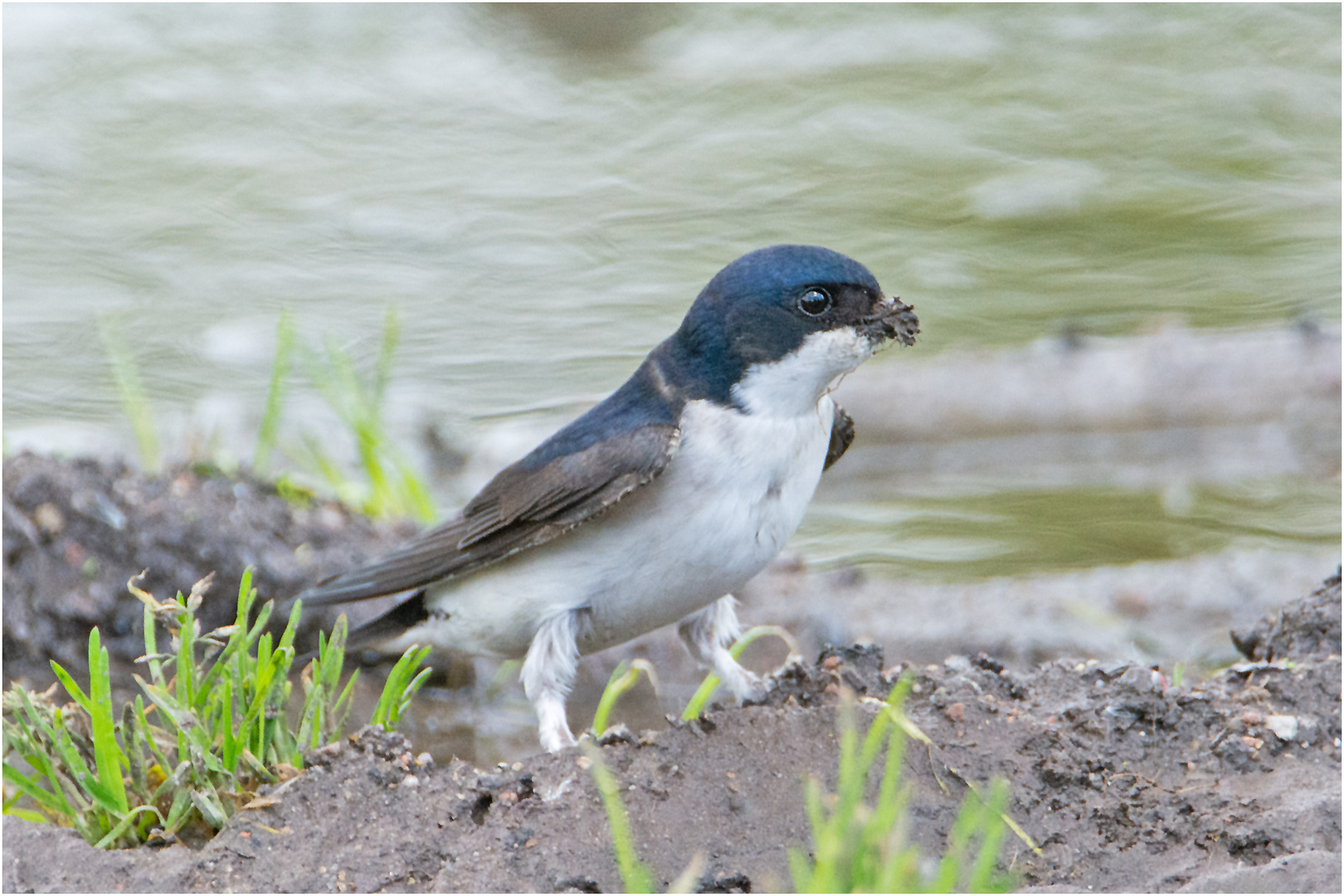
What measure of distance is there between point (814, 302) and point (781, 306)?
0.08 metres

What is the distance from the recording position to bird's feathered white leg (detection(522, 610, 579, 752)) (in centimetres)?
360

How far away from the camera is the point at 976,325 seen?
8.55m

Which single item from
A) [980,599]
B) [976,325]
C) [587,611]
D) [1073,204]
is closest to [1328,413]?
[976,325]

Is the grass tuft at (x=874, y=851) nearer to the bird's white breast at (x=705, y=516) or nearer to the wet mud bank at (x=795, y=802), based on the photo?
the wet mud bank at (x=795, y=802)

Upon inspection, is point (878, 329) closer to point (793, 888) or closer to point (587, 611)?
point (587, 611)

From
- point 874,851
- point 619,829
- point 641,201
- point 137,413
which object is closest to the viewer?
point 874,851

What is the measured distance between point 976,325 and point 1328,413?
6.28 ft

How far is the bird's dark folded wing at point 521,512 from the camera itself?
11.5ft

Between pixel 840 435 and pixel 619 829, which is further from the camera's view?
pixel 840 435

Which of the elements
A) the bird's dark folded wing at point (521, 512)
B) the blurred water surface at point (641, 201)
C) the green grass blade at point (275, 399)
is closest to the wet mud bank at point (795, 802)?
the bird's dark folded wing at point (521, 512)

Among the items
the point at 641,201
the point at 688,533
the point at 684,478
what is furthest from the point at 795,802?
the point at 641,201

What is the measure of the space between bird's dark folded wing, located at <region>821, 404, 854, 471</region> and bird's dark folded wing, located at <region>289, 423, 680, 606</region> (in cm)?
56

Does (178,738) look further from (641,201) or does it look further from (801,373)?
(641,201)

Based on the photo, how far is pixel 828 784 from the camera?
120 inches
